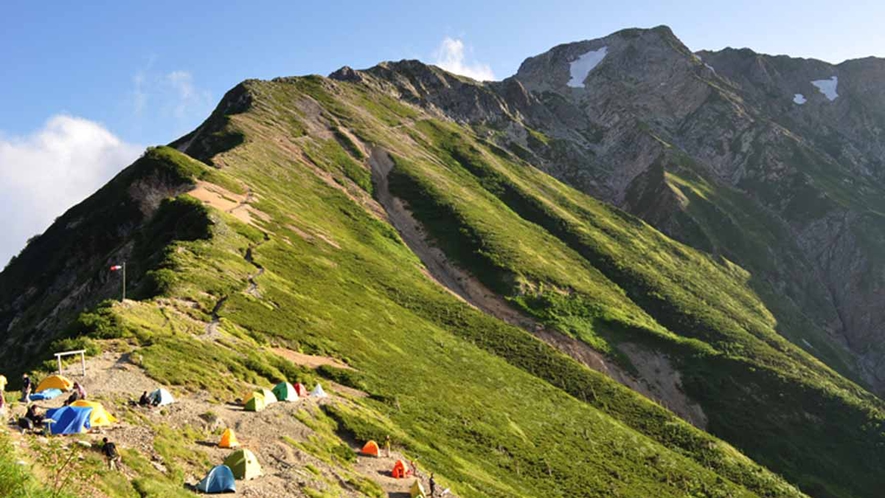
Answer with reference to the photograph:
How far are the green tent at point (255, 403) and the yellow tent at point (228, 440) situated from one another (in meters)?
5.19

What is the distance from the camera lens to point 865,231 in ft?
581

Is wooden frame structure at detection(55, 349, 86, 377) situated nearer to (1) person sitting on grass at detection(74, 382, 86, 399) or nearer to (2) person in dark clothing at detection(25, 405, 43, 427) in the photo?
(1) person sitting on grass at detection(74, 382, 86, 399)

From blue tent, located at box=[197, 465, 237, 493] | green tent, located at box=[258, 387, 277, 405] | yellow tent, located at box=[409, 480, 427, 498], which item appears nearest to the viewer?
blue tent, located at box=[197, 465, 237, 493]

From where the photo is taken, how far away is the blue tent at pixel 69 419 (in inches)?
837

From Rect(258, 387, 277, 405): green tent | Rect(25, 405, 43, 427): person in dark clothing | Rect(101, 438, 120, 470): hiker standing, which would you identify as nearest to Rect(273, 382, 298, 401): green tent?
Rect(258, 387, 277, 405): green tent

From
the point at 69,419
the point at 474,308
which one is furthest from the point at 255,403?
the point at 474,308

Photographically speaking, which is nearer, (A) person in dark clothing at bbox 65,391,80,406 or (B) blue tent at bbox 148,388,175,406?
(A) person in dark clothing at bbox 65,391,80,406

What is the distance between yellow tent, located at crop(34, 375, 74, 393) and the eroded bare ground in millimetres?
75015

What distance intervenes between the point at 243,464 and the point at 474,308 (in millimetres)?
69175

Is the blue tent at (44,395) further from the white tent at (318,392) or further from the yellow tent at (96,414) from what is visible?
the white tent at (318,392)

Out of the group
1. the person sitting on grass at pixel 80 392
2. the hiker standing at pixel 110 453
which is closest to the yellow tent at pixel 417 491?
the hiker standing at pixel 110 453

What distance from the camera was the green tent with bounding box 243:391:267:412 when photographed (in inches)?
1237

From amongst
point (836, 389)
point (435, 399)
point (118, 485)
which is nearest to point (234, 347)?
point (435, 399)

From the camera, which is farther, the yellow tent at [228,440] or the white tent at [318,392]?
the white tent at [318,392]
